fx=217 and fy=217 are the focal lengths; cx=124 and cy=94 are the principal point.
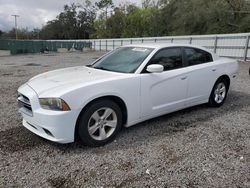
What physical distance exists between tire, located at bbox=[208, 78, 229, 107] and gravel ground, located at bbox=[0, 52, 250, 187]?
754 millimetres

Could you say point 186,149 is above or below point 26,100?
below

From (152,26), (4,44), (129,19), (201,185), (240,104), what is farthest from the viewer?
(129,19)

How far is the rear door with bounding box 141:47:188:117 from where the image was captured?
3494 millimetres

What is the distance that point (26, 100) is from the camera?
10.0 ft

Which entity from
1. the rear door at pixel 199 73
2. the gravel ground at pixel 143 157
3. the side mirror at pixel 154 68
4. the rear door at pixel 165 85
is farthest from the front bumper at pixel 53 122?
the rear door at pixel 199 73

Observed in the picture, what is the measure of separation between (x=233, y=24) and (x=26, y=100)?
1053 inches

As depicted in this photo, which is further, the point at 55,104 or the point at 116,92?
the point at 116,92

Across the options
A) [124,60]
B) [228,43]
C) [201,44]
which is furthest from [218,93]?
[201,44]

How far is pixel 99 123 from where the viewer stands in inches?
122

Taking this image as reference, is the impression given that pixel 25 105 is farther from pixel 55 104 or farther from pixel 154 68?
pixel 154 68

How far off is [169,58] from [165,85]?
0.60 metres

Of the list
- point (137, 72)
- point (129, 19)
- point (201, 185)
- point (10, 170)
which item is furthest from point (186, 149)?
point (129, 19)

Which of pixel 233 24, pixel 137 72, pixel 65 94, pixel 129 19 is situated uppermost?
pixel 129 19

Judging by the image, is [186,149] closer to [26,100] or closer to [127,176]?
[127,176]
